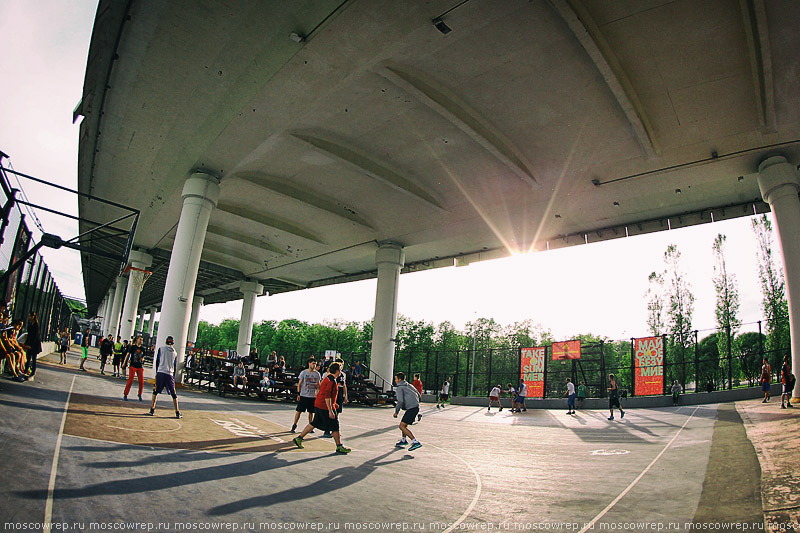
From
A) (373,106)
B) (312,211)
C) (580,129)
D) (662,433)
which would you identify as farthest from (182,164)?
(662,433)

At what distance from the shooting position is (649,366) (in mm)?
23125

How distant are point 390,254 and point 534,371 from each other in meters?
11.9

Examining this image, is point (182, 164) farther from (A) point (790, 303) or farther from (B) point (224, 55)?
(A) point (790, 303)

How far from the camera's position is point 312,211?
23.3 metres

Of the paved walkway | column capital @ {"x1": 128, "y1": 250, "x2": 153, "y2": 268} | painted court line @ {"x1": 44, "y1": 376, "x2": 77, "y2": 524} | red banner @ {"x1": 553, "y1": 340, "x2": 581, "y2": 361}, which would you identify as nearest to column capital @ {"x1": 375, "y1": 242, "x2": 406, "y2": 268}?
red banner @ {"x1": 553, "y1": 340, "x2": 581, "y2": 361}

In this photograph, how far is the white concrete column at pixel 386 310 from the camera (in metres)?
25.8

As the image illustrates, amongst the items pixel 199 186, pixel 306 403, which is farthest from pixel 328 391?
pixel 199 186

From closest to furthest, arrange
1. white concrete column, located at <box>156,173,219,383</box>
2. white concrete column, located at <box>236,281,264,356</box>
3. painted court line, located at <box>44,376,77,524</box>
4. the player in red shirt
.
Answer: painted court line, located at <box>44,376,77,524</box>
the player in red shirt
white concrete column, located at <box>156,173,219,383</box>
white concrete column, located at <box>236,281,264,356</box>

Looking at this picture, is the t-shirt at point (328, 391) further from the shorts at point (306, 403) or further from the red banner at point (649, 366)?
the red banner at point (649, 366)

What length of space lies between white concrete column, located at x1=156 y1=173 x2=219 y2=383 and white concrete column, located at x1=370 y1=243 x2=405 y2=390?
10.9m

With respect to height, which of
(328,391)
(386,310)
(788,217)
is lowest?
(328,391)

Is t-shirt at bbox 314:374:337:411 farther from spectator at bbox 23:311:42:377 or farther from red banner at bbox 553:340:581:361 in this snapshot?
red banner at bbox 553:340:581:361

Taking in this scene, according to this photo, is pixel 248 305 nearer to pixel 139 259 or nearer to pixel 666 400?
pixel 139 259

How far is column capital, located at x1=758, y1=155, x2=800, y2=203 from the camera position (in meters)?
15.2
